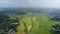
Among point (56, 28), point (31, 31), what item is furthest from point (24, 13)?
point (56, 28)

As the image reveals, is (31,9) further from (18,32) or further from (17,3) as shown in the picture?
(18,32)

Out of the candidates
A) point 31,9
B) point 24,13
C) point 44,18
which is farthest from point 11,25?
point 44,18

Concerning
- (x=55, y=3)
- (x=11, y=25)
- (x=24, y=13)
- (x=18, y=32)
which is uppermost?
(x=55, y=3)

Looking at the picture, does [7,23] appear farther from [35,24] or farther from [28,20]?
[35,24]

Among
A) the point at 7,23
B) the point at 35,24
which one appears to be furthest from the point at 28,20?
the point at 7,23

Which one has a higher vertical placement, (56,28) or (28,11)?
(28,11)

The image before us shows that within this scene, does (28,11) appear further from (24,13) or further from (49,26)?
(49,26)
